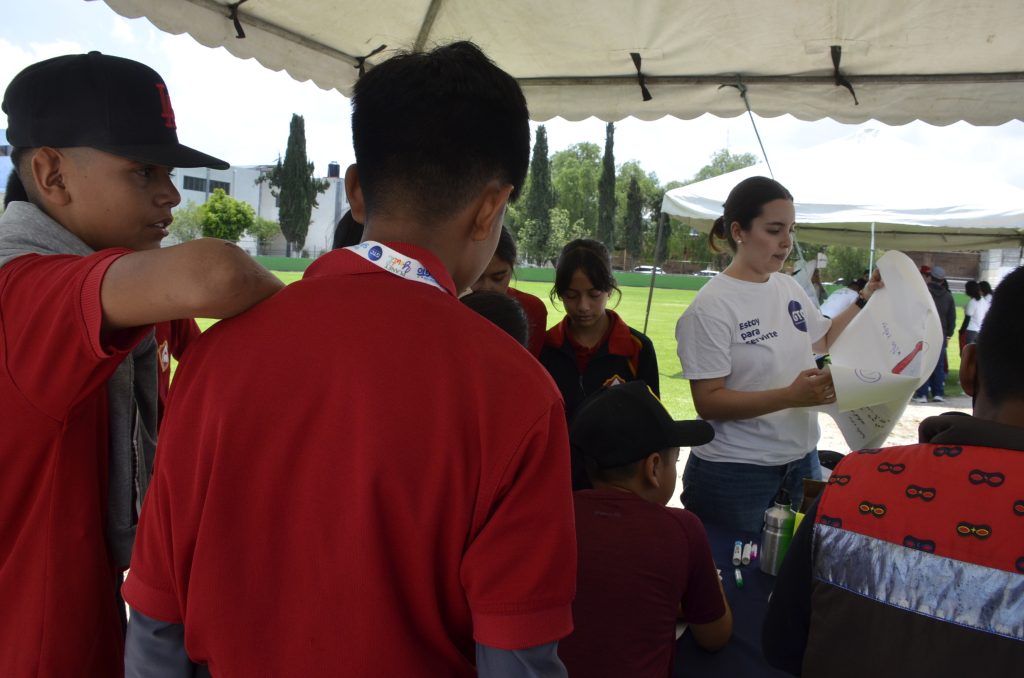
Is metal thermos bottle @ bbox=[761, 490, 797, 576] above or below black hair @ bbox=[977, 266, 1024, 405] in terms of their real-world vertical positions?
below

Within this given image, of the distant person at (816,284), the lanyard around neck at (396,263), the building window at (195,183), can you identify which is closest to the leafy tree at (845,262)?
the distant person at (816,284)

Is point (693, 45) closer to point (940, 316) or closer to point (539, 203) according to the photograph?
point (940, 316)

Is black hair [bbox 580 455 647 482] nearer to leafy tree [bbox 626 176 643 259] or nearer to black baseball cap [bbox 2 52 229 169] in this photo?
black baseball cap [bbox 2 52 229 169]

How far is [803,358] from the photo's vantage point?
8.33 feet

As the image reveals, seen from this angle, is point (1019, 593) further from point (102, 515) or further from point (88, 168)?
point (88, 168)

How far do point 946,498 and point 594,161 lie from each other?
67897 mm

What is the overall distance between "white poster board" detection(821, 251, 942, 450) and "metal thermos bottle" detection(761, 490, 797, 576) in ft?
1.25

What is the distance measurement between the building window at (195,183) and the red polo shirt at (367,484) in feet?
196

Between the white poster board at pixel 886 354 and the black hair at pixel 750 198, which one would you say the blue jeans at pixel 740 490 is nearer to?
the white poster board at pixel 886 354

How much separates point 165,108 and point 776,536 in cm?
184

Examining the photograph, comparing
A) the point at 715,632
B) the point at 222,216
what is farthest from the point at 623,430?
the point at 222,216

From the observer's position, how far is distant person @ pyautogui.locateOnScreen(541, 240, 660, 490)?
2.81m

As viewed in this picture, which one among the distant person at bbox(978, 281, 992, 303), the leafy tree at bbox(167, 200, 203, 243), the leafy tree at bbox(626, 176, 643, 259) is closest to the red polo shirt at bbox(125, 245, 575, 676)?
the distant person at bbox(978, 281, 992, 303)

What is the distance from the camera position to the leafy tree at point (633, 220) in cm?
5759
